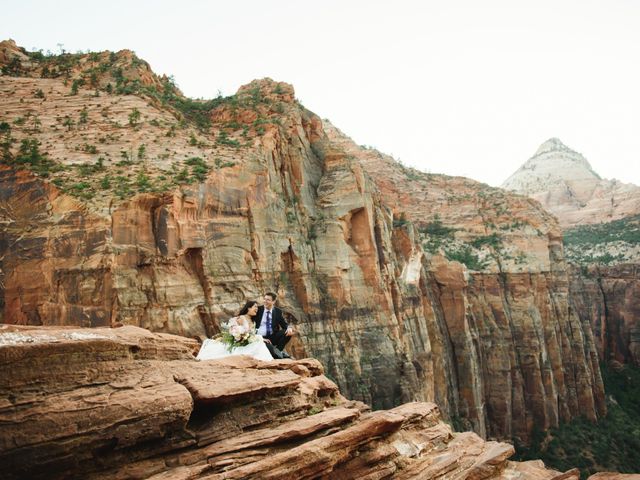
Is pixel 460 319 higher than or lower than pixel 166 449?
lower

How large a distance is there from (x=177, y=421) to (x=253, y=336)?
12.8ft

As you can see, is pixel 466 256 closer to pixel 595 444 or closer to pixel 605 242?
pixel 595 444

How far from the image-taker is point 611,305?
7031cm

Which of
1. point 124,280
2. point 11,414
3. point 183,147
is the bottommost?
point 11,414

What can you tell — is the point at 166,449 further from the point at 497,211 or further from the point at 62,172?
the point at 497,211

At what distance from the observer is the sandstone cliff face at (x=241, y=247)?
58.2 ft

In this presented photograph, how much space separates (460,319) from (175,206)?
119 feet

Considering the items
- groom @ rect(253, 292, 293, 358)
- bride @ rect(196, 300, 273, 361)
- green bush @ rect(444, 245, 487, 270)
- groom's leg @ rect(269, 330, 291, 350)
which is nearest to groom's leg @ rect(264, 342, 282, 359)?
groom @ rect(253, 292, 293, 358)

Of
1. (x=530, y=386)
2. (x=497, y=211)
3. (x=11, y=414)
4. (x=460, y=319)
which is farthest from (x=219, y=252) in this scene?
(x=497, y=211)

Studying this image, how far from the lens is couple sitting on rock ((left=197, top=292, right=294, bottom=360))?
10422mm

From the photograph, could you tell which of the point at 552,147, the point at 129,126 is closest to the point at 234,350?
the point at 129,126

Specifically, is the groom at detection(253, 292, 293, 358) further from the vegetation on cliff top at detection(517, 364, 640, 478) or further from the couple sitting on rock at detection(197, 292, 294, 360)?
the vegetation on cliff top at detection(517, 364, 640, 478)

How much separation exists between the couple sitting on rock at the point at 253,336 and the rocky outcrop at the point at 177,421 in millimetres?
682

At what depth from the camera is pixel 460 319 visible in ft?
157
